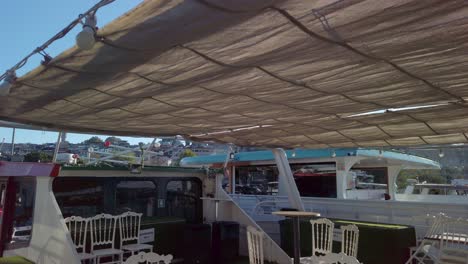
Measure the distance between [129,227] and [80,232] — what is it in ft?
3.07

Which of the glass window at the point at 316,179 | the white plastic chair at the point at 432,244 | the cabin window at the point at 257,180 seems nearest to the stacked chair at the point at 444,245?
the white plastic chair at the point at 432,244

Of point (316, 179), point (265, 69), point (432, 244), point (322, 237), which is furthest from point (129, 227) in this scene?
point (316, 179)

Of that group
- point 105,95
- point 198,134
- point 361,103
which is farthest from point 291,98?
point 198,134

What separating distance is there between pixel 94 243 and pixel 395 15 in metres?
5.08

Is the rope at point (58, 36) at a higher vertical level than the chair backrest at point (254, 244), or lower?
higher

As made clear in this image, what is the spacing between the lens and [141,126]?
729 centimetres

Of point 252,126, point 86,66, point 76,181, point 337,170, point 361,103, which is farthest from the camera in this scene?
point 337,170

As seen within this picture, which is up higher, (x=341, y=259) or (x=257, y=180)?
(x=257, y=180)

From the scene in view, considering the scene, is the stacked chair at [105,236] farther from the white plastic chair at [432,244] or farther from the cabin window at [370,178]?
the cabin window at [370,178]

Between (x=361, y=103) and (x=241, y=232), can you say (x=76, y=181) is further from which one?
(x=361, y=103)

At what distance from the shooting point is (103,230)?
6.26 meters

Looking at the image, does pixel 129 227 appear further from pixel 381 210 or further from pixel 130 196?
pixel 381 210

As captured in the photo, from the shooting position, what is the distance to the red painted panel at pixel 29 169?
5488 millimetres

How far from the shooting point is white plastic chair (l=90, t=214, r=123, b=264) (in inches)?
230
